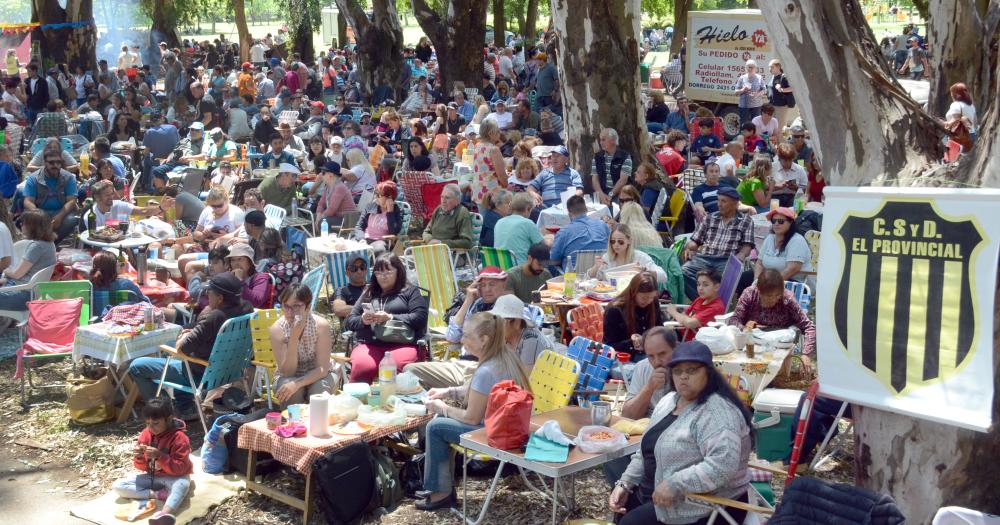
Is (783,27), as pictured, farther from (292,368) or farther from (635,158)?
(635,158)

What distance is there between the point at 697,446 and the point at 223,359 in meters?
3.59

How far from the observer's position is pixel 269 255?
9367 mm

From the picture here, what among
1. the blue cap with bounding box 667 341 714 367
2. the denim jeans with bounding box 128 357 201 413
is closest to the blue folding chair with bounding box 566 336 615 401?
the blue cap with bounding box 667 341 714 367

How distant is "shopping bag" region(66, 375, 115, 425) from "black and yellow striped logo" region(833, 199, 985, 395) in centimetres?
516

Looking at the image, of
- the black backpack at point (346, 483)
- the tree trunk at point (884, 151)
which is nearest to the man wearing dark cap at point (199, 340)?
the black backpack at point (346, 483)

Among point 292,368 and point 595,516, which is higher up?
point 292,368

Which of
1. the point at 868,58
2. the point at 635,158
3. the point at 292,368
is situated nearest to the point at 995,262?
the point at 868,58

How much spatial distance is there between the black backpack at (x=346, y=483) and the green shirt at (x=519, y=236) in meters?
3.52

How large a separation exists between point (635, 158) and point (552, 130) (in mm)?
3833

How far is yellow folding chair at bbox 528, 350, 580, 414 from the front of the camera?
616 cm

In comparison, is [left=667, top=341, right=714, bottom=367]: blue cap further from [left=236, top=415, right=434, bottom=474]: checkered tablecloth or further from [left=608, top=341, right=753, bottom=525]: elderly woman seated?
[left=236, top=415, right=434, bottom=474]: checkered tablecloth

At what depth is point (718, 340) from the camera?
6695 mm

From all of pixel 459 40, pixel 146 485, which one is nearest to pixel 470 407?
pixel 146 485

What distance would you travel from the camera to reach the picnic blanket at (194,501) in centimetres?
612
